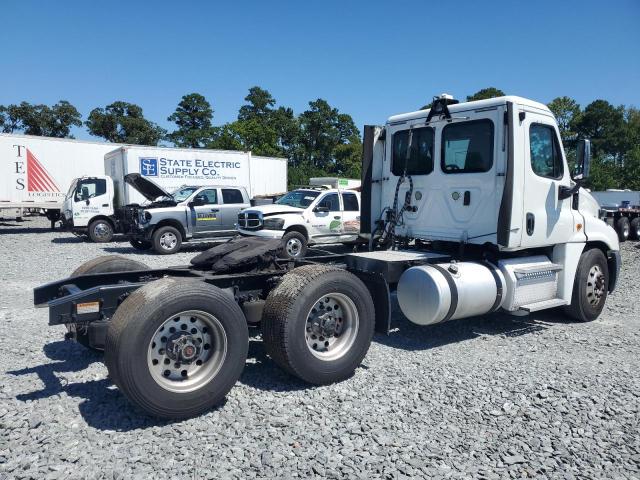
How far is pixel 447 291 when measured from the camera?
5180 millimetres

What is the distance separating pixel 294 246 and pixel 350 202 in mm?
2131

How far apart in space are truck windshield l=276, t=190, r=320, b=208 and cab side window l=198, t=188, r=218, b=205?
2315 mm

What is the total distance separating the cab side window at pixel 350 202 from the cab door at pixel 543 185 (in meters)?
7.54

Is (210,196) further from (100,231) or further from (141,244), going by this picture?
(100,231)

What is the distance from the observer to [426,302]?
204 inches

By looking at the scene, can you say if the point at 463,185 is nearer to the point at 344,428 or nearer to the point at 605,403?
the point at 605,403

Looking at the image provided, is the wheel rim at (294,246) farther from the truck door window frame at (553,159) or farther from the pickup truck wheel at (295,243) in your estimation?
the truck door window frame at (553,159)

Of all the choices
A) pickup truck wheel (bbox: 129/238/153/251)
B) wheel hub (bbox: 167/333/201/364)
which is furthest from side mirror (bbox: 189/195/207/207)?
wheel hub (bbox: 167/333/201/364)

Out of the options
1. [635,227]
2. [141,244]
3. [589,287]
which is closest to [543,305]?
[589,287]

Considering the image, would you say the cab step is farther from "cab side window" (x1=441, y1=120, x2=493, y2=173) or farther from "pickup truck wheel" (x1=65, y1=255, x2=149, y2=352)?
"pickup truck wheel" (x1=65, y1=255, x2=149, y2=352)

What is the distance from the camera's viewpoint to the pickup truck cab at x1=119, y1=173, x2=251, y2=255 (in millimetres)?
13945

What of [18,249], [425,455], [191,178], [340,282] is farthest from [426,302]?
[191,178]

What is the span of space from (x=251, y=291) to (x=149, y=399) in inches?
59.2

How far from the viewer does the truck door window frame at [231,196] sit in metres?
15.2
